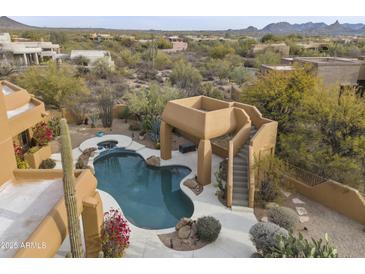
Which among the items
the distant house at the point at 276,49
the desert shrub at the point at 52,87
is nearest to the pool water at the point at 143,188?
the desert shrub at the point at 52,87

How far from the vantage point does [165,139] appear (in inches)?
764

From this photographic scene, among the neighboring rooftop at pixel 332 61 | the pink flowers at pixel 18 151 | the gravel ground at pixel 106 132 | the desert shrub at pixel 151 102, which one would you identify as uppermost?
the neighboring rooftop at pixel 332 61

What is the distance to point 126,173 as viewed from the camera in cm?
1909

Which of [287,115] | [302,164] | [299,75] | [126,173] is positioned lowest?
[126,173]

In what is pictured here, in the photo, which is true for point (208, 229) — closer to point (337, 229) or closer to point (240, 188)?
point (240, 188)

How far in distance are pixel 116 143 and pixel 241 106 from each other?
10859mm

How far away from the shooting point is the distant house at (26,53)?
53.8 m

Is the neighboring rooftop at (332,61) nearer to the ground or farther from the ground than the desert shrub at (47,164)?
farther from the ground

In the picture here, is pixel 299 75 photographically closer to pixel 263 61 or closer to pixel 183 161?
pixel 183 161

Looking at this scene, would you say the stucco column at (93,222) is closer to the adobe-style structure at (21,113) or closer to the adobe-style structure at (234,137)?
the adobe-style structure at (234,137)

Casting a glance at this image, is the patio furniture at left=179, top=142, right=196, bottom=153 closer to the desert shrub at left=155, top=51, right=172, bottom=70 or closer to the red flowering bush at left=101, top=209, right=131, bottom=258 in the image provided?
the red flowering bush at left=101, top=209, right=131, bottom=258

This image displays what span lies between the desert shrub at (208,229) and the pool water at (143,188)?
2180mm

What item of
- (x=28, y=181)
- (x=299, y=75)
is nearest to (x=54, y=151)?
(x=28, y=181)

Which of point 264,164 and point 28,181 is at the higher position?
point 28,181
